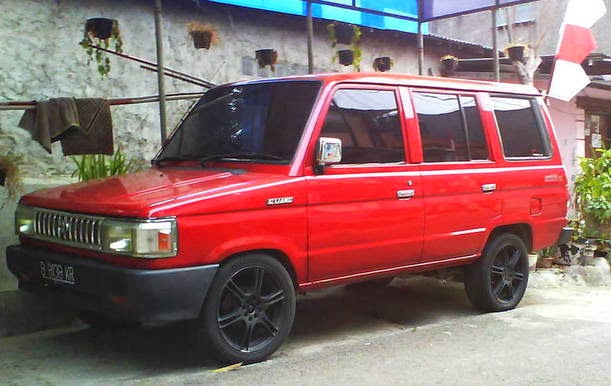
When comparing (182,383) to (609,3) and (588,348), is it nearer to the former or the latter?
(588,348)

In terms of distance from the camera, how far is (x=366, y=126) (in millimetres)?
4844

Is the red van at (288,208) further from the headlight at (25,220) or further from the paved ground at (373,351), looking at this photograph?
the paved ground at (373,351)

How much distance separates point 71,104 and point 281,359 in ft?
9.37

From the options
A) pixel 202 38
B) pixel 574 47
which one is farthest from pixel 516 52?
pixel 202 38

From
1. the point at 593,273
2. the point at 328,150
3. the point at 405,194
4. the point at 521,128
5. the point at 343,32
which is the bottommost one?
the point at 593,273

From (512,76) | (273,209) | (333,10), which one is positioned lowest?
(273,209)

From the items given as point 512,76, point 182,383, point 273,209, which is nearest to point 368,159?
point 273,209

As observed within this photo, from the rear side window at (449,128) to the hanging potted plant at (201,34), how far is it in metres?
3.38

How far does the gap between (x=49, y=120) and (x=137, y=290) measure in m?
2.48

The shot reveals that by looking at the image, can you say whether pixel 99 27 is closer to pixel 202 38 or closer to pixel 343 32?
pixel 202 38

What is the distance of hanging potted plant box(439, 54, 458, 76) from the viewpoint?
1050 centimetres

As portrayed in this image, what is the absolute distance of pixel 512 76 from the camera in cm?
1205

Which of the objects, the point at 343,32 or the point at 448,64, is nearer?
the point at 343,32

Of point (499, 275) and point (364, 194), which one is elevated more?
point (364, 194)
